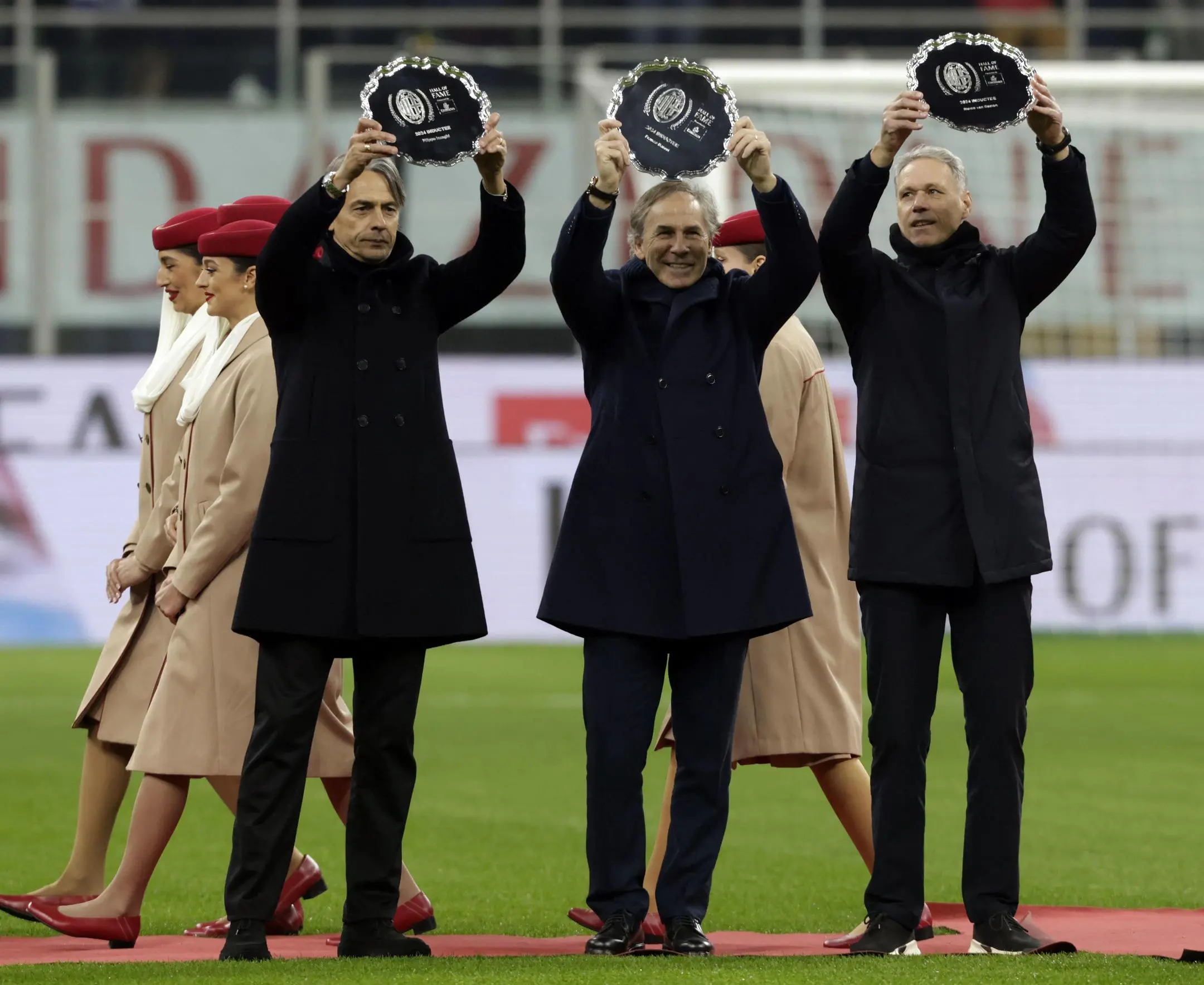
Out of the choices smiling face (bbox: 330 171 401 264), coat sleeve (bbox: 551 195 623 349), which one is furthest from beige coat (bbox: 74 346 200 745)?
coat sleeve (bbox: 551 195 623 349)

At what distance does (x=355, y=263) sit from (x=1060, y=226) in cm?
172

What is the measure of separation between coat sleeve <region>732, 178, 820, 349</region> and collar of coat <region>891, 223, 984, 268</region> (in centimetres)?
23

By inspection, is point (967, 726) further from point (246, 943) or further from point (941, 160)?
point (246, 943)

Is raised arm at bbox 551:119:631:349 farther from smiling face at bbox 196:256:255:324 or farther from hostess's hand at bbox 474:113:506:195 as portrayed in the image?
smiling face at bbox 196:256:255:324

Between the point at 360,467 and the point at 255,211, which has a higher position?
the point at 255,211

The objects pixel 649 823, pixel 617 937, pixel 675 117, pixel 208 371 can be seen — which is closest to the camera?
pixel 617 937

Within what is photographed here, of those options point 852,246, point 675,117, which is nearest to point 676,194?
point 675,117

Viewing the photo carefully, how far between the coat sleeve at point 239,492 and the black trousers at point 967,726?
62.2 inches

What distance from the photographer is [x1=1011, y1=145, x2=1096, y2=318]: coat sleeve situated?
5.60m

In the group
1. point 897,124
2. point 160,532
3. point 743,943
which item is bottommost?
point 743,943

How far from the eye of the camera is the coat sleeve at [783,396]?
250 inches

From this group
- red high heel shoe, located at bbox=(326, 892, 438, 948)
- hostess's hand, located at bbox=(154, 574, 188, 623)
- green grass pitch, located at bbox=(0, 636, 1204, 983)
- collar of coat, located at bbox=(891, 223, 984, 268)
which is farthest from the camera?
red high heel shoe, located at bbox=(326, 892, 438, 948)

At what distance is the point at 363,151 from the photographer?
538cm

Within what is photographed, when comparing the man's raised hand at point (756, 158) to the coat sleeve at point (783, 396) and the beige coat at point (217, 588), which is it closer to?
the coat sleeve at point (783, 396)
